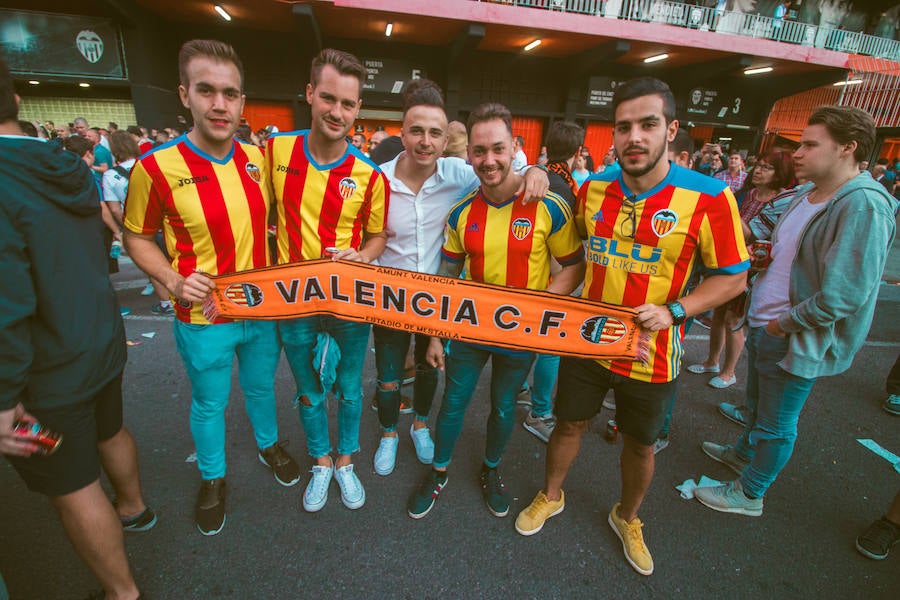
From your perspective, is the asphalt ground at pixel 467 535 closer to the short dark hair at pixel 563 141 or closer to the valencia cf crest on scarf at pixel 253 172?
the valencia cf crest on scarf at pixel 253 172

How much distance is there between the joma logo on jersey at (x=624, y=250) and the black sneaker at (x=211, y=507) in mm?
2575

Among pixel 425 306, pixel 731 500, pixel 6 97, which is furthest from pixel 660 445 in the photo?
pixel 6 97

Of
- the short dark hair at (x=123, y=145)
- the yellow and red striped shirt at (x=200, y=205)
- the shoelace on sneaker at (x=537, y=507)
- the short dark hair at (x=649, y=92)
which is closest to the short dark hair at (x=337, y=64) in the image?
the yellow and red striped shirt at (x=200, y=205)

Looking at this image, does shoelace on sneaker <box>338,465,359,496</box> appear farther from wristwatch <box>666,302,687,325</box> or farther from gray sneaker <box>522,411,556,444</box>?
wristwatch <box>666,302,687,325</box>

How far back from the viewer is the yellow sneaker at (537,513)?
2.46m

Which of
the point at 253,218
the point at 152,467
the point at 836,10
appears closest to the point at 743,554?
the point at 253,218

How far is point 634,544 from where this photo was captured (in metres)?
2.32

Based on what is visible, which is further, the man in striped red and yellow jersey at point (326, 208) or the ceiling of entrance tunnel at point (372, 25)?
the ceiling of entrance tunnel at point (372, 25)

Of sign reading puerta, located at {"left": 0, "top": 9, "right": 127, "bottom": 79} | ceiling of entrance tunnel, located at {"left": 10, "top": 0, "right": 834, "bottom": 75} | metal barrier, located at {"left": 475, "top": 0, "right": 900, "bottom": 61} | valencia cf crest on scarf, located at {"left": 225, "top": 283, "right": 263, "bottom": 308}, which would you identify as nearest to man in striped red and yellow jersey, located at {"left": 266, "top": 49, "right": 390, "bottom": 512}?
valencia cf crest on scarf, located at {"left": 225, "top": 283, "right": 263, "bottom": 308}

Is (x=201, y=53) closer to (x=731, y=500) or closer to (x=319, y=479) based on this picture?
(x=319, y=479)

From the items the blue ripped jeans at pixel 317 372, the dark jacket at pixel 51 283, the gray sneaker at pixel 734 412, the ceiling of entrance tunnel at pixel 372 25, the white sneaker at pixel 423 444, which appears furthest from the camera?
the ceiling of entrance tunnel at pixel 372 25

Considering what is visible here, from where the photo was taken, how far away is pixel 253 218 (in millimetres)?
2283

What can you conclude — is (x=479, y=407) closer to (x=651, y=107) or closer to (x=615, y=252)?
(x=615, y=252)

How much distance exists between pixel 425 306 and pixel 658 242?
47.1 inches
